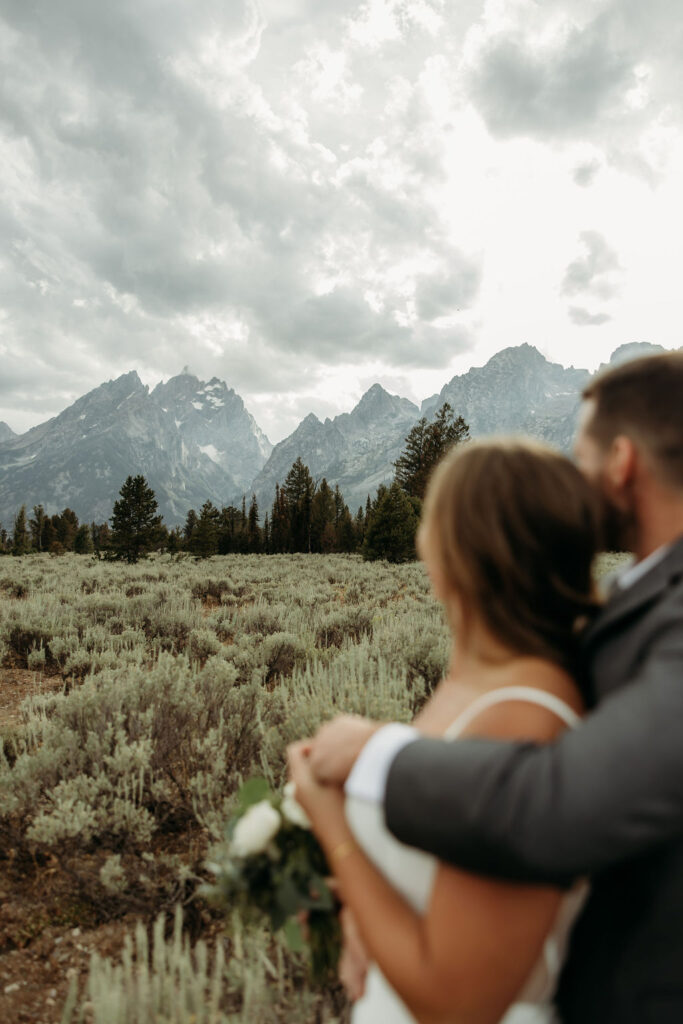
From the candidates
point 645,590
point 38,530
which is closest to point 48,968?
point 645,590

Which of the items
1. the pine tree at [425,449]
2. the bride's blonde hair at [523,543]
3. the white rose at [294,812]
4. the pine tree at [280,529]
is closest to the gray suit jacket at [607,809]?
the bride's blonde hair at [523,543]

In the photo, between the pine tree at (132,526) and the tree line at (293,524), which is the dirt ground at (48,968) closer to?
the tree line at (293,524)

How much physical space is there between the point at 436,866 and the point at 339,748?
11.3 inches

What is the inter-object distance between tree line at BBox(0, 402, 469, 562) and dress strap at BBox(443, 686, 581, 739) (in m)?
25.7

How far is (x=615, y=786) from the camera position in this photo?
2.61 feet

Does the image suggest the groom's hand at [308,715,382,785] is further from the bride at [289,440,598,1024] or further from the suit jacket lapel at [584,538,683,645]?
the suit jacket lapel at [584,538,683,645]

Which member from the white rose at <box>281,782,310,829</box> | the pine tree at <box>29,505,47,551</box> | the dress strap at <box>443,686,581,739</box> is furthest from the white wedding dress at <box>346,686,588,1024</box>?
the pine tree at <box>29,505,47,551</box>

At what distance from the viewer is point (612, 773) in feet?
2.62

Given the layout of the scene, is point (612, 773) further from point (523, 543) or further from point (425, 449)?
point (425, 449)

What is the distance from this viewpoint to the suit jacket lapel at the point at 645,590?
3.34ft

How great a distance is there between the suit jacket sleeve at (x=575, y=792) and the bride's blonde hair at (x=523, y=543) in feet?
0.90

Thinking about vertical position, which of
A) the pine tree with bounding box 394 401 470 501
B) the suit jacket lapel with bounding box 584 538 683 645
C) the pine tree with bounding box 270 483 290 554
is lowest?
the suit jacket lapel with bounding box 584 538 683 645

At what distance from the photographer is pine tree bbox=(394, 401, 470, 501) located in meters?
40.7

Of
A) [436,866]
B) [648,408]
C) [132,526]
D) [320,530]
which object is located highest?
[320,530]
